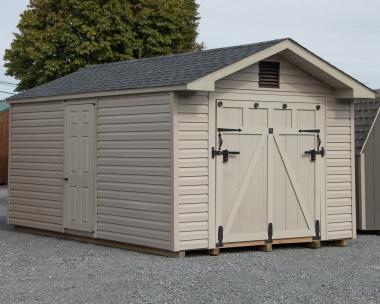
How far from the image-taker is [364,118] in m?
14.5

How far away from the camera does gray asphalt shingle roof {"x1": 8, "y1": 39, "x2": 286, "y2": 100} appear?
11.1 m

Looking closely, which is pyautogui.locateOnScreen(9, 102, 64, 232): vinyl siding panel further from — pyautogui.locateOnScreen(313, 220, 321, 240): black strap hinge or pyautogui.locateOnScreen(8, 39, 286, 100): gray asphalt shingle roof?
pyautogui.locateOnScreen(313, 220, 321, 240): black strap hinge

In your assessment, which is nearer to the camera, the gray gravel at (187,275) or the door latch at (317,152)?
the gray gravel at (187,275)

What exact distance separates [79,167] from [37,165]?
1334 mm

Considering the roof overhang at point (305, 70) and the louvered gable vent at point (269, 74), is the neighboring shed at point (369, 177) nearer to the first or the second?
the roof overhang at point (305, 70)

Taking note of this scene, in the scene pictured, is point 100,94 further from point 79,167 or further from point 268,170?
point 268,170

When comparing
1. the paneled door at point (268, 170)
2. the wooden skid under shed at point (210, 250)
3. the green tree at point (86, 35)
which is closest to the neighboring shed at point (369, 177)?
the wooden skid under shed at point (210, 250)

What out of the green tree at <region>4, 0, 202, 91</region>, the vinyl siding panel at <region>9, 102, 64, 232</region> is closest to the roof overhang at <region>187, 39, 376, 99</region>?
the vinyl siding panel at <region>9, 102, 64, 232</region>

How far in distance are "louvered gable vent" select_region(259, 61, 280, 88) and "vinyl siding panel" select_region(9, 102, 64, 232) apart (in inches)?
133

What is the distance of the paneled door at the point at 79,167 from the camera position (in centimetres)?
1227

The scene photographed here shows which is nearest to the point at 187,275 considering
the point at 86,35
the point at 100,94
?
the point at 100,94

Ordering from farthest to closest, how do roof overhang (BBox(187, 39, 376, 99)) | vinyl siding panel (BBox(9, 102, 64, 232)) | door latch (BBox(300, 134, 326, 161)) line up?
vinyl siding panel (BBox(9, 102, 64, 232)) → door latch (BBox(300, 134, 326, 161)) → roof overhang (BBox(187, 39, 376, 99))

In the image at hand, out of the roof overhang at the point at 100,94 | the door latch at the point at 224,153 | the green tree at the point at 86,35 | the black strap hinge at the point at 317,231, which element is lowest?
the black strap hinge at the point at 317,231

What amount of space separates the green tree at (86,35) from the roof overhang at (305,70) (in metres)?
16.9
